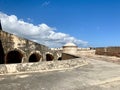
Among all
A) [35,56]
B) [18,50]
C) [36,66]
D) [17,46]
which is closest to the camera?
[36,66]

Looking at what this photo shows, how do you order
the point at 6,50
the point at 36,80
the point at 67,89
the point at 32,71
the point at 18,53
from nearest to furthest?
the point at 67,89 → the point at 36,80 → the point at 32,71 → the point at 6,50 → the point at 18,53

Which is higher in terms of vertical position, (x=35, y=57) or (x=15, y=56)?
(x=15, y=56)

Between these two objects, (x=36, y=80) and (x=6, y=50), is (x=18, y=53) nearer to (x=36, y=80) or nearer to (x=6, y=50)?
(x=6, y=50)

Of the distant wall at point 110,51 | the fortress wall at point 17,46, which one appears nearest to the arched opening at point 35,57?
the fortress wall at point 17,46

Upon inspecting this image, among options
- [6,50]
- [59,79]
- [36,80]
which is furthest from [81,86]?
[6,50]

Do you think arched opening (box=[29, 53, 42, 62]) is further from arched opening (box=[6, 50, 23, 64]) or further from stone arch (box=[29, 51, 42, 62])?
arched opening (box=[6, 50, 23, 64])

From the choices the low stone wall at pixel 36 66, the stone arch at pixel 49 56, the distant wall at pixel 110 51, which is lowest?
the low stone wall at pixel 36 66

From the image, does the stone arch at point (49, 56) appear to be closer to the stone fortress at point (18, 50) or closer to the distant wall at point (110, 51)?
the stone fortress at point (18, 50)

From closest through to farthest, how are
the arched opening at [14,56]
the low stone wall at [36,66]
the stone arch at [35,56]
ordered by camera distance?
the low stone wall at [36,66], the arched opening at [14,56], the stone arch at [35,56]

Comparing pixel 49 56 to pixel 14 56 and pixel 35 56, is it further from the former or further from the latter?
pixel 14 56

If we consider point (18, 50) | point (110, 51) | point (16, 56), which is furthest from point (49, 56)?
point (110, 51)

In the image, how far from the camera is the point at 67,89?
6.55m

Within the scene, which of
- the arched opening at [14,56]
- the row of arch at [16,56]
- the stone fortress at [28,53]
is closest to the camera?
the stone fortress at [28,53]

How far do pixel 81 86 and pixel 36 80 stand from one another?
1.88 metres
